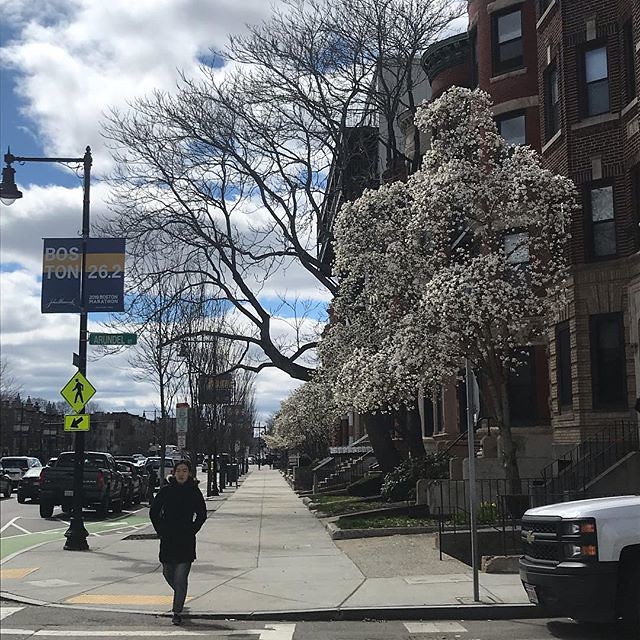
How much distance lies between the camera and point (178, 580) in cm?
1034

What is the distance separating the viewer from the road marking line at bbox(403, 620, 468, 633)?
31.4ft

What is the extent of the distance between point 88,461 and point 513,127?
1620 cm

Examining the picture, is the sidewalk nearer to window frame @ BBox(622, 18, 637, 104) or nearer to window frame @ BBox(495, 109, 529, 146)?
window frame @ BBox(622, 18, 637, 104)

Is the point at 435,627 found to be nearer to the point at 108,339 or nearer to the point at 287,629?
the point at 287,629

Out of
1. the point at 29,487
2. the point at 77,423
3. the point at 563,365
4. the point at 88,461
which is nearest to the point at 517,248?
the point at 563,365

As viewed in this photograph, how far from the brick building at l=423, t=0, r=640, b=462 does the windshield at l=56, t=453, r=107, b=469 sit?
14.0 meters

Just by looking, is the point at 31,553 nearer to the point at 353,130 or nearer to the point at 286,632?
the point at 286,632

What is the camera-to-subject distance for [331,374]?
2666 centimetres

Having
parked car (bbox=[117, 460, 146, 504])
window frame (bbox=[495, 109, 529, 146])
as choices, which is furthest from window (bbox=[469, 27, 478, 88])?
parked car (bbox=[117, 460, 146, 504])

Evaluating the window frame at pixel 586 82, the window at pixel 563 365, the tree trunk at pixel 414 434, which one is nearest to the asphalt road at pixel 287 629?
the window at pixel 563 365

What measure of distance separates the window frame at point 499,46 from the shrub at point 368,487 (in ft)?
46.2

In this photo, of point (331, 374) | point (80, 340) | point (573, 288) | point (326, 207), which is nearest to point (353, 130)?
point (326, 207)

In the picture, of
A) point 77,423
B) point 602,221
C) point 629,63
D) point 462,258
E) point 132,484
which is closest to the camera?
point 77,423

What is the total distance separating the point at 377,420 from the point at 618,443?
12.5 metres
